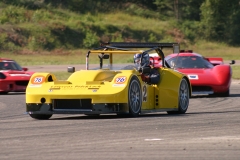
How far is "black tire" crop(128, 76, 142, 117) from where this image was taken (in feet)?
41.9

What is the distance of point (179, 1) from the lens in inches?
3123

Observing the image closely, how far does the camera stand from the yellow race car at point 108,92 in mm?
12586

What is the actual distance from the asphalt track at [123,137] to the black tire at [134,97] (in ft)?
0.77

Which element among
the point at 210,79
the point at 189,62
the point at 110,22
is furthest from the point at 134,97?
the point at 110,22

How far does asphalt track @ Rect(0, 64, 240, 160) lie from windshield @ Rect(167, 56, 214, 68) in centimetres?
674

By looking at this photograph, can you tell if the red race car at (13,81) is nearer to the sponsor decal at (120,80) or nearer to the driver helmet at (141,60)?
the driver helmet at (141,60)

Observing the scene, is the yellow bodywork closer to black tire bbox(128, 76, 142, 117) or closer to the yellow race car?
the yellow race car

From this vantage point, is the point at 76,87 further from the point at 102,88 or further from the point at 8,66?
the point at 8,66

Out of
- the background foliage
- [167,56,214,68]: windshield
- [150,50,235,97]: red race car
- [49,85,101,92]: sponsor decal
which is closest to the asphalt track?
[49,85,101,92]: sponsor decal

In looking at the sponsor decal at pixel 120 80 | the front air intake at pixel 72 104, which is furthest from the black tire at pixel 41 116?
the sponsor decal at pixel 120 80

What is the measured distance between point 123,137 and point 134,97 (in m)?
3.27

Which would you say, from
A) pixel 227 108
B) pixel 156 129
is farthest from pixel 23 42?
pixel 156 129

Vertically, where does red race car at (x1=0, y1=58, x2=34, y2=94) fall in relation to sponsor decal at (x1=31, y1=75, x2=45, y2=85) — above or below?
below

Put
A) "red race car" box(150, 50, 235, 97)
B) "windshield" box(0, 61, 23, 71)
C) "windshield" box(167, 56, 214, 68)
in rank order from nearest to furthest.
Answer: "red race car" box(150, 50, 235, 97), "windshield" box(167, 56, 214, 68), "windshield" box(0, 61, 23, 71)
